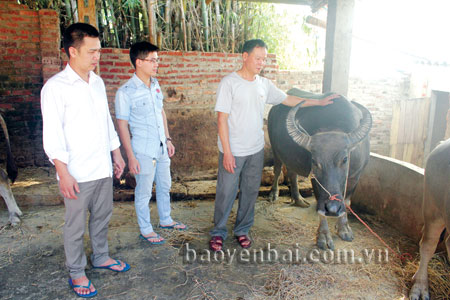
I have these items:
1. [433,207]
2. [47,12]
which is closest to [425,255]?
[433,207]

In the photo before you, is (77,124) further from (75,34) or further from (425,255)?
(425,255)

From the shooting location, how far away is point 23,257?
338 cm

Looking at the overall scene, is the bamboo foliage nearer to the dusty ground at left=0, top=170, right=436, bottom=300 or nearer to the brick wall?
the brick wall

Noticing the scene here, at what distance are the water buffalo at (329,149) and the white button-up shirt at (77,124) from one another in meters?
1.75

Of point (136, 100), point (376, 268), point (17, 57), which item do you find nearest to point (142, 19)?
point (17, 57)

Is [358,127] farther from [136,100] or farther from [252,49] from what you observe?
[136,100]

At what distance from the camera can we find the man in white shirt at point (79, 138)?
2492mm

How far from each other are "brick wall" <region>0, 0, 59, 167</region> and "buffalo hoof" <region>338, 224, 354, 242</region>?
4.61m

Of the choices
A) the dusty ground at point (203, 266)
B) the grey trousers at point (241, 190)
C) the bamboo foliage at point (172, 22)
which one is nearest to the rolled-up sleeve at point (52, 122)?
the dusty ground at point (203, 266)

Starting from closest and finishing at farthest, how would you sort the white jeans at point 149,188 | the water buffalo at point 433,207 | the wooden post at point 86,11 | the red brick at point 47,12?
the water buffalo at point 433,207, the white jeans at point 149,188, the wooden post at point 86,11, the red brick at point 47,12

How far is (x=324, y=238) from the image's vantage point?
12.0ft

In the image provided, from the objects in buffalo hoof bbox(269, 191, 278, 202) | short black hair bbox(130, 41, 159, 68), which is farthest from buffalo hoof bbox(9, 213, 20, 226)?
buffalo hoof bbox(269, 191, 278, 202)

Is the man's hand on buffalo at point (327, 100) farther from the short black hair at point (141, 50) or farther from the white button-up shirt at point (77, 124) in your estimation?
the white button-up shirt at point (77, 124)

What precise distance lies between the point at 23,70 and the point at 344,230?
5.08 metres
